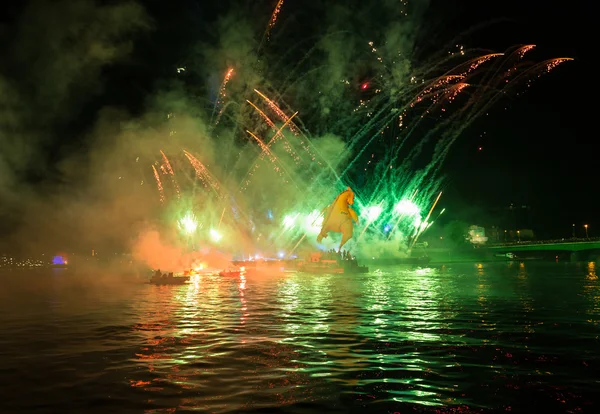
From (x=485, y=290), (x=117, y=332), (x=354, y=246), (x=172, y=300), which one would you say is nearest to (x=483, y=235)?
(x=354, y=246)

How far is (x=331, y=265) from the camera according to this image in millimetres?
66625

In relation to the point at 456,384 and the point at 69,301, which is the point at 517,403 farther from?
the point at 69,301

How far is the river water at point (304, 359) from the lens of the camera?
1008 cm

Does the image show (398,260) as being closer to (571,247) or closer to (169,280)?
(571,247)

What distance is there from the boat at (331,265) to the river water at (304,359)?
39181 mm

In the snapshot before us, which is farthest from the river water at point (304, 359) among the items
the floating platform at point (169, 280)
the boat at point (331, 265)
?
the boat at point (331, 265)

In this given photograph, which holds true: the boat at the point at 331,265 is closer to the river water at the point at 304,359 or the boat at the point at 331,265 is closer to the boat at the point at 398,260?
the boat at the point at 398,260

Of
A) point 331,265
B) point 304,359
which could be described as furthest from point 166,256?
point 304,359

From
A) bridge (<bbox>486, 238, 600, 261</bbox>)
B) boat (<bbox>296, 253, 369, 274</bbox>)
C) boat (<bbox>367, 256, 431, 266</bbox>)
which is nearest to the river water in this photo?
boat (<bbox>296, 253, 369, 274</bbox>)

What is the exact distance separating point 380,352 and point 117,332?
32.4 ft

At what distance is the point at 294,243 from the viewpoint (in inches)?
4557

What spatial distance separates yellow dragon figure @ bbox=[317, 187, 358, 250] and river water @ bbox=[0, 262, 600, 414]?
3927 centimetres

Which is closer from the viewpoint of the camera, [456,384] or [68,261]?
[456,384]

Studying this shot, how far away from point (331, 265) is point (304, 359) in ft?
174
